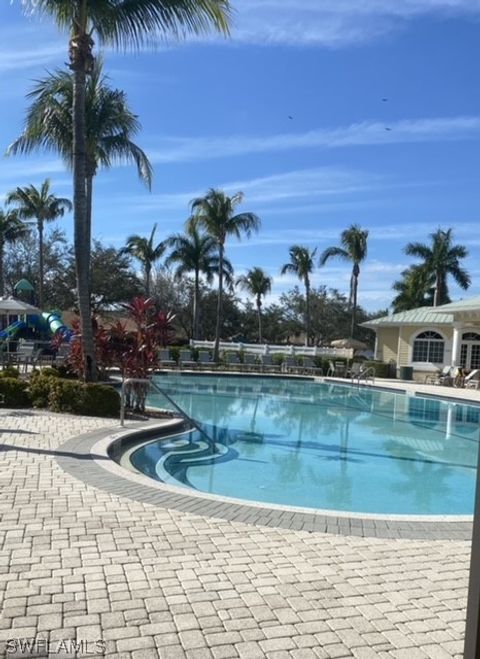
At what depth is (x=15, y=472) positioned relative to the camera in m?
6.28

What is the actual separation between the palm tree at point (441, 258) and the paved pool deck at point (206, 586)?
3252cm

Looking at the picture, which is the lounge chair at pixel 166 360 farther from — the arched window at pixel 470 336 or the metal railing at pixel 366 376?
the arched window at pixel 470 336

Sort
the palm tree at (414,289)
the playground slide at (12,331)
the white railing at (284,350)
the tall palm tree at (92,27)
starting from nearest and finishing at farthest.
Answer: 1. the tall palm tree at (92,27)
2. the playground slide at (12,331)
3. the white railing at (284,350)
4. the palm tree at (414,289)

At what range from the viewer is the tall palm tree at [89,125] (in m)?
14.3

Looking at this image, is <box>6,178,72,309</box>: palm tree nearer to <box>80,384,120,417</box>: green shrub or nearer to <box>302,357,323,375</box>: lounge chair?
<box>302,357,323,375</box>: lounge chair

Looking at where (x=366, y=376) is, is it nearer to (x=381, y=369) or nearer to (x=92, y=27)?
(x=381, y=369)

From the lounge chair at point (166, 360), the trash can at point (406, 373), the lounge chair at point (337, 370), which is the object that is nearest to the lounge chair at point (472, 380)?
the trash can at point (406, 373)

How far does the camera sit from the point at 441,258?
1385 inches

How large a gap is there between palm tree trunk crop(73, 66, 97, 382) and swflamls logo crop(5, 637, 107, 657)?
9.34 m

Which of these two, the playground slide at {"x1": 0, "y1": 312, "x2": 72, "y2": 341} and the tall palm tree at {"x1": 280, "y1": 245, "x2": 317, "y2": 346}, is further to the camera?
the tall palm tree at {"x1": 280, "y1": 245, "x2": 317, "y2": 346}

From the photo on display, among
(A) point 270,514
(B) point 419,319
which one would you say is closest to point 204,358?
(B) point 419,319

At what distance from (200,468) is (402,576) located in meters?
5.31

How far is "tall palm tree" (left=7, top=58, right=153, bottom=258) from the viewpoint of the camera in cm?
1431

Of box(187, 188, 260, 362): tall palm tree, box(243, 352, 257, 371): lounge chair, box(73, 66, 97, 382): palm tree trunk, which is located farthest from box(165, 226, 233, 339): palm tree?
box(73, 66, 97, 382): palm tree trunk
